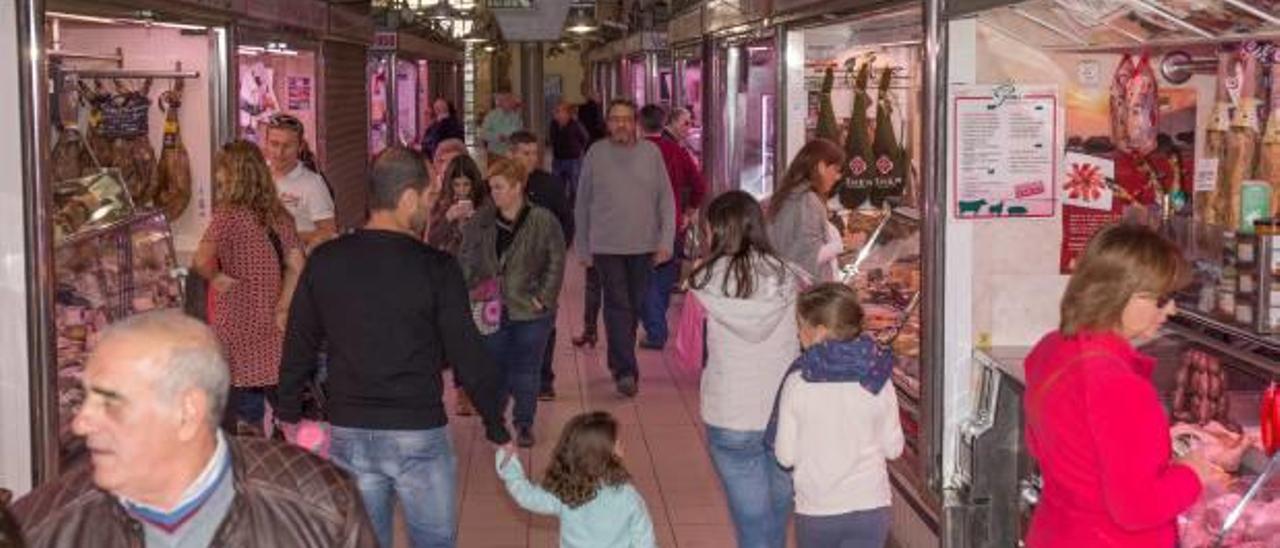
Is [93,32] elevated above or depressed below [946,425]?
above

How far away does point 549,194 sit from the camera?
374 inches

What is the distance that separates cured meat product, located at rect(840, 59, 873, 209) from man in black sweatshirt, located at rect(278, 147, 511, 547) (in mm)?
4066

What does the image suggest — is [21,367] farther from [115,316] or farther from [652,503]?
[652,503]

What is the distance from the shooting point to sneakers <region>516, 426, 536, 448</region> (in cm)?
857

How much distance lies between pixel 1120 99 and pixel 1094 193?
0.32m

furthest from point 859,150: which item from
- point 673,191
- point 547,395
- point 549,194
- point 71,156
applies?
point 71,156

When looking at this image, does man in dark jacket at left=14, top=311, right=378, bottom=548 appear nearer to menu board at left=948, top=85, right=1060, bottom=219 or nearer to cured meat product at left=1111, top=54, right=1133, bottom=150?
menu board at left=948, top=85, right=1060, bottom=219

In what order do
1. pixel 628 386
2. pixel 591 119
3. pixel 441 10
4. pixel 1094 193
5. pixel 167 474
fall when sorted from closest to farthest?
pixel 167 474 < pixel 1094 193 < pixel 628 386 < pixel 441 10 < pixel 591 119

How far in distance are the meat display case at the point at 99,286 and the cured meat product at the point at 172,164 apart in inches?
43.0

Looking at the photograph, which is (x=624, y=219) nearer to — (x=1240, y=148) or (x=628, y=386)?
(x=628, y=386)

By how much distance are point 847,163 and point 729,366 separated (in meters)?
3.39

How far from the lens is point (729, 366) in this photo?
5660 millimetres

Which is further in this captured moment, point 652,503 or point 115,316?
point 652,503

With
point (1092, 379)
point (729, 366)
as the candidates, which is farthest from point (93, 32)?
point (1092, 379)
